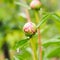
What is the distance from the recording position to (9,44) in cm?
219

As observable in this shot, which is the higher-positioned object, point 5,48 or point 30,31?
point 5,48

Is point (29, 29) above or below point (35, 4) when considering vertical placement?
below

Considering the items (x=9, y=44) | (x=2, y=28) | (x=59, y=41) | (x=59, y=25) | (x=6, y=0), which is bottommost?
(x=59, y=41)

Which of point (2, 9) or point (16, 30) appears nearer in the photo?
point (16, 30)

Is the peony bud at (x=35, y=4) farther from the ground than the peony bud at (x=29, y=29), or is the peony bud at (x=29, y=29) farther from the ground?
the peony bud at (x=35, y=4)

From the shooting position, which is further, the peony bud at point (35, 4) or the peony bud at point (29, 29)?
the peony bud at point (35, 4)

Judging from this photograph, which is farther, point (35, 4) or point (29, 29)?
point (35, 4)

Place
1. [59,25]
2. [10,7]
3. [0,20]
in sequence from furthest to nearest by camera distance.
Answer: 1. [10,7]
2. [0,20]
3. [59,25]

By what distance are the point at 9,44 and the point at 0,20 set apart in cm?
26

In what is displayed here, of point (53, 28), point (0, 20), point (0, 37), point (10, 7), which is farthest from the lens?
point (10, 7)

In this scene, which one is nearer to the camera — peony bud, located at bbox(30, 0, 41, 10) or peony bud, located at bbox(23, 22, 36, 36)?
peony bud, located at bbox(23, 22, 36, 36)

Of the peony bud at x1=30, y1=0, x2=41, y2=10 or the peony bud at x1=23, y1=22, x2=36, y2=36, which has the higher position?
the peony bud at x1=30, y1=0, x2=41, y2=10

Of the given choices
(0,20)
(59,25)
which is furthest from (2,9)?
(59,25)

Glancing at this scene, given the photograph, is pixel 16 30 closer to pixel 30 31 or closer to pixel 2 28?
pixel 2 28
